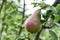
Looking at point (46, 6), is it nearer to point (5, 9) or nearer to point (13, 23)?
point (13, 23)

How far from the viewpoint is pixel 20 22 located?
1343 mm

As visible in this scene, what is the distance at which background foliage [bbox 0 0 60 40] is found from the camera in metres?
0.87

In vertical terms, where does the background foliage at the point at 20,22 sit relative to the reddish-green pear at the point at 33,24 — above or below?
below

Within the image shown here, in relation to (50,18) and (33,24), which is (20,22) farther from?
(33,24)

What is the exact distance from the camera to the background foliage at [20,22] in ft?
2.85

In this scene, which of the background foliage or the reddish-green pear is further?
the background foliage

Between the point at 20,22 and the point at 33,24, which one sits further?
the point at 20,22

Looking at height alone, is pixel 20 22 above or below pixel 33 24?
below

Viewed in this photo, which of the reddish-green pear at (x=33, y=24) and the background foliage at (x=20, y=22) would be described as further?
the background foliage at (x=20, y=22)

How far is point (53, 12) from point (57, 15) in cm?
8

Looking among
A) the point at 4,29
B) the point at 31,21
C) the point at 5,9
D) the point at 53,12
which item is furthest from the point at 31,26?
the point at 4,29

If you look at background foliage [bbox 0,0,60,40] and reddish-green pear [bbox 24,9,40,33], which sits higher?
reddish-green pear [bbox 24,9,40,33]

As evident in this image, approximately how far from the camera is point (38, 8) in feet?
2.75

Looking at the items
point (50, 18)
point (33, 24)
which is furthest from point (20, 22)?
point (33, 24)
